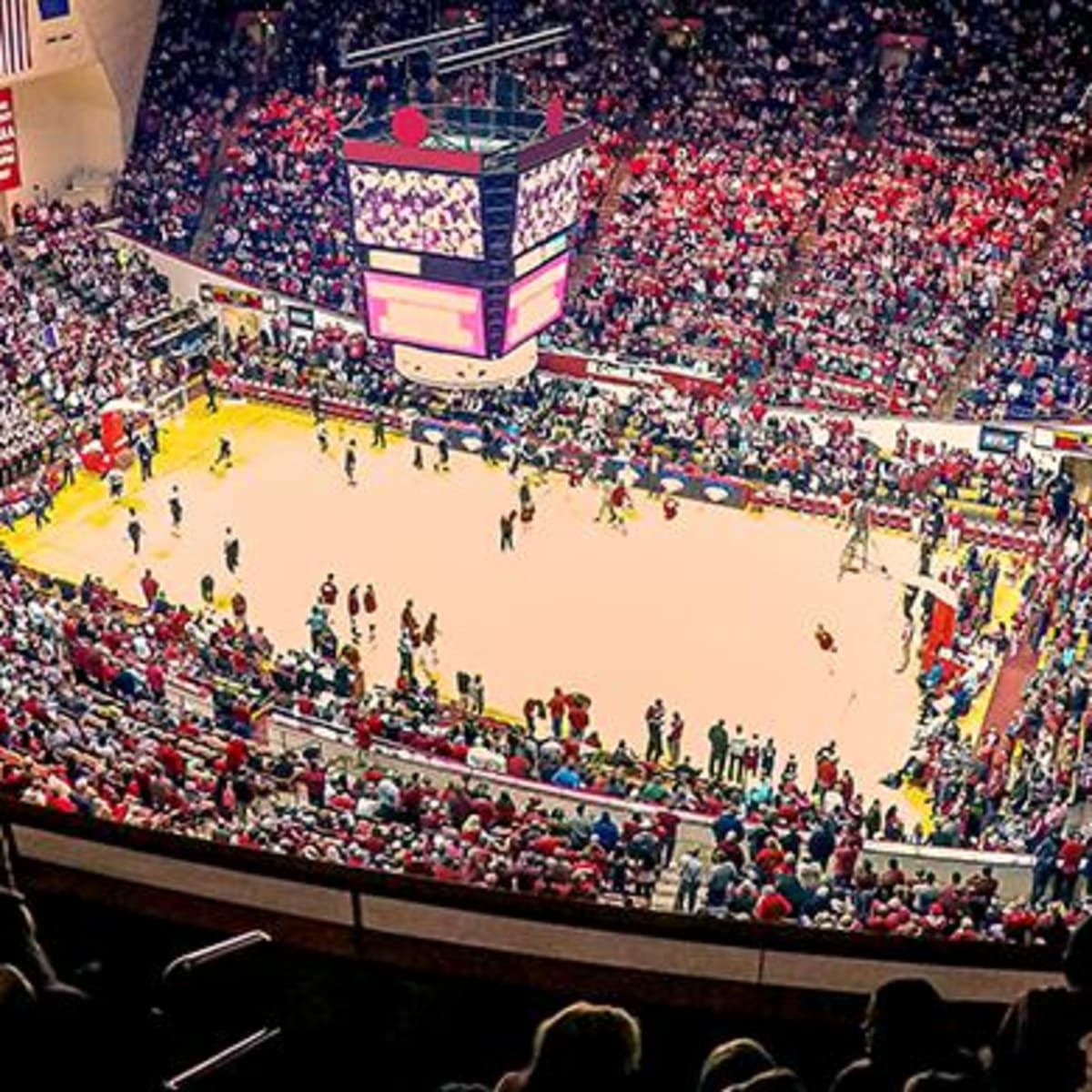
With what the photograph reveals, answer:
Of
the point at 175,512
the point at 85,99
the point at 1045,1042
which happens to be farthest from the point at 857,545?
the point at 1045,1042

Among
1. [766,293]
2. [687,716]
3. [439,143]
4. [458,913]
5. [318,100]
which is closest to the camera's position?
[458,913]

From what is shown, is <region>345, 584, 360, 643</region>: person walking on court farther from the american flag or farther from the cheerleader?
the american flag

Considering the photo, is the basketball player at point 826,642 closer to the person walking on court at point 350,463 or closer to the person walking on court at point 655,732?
the person walking on court at point 655,732

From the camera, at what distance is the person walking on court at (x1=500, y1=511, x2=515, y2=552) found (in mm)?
27062

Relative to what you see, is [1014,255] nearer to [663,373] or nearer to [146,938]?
[663,373]

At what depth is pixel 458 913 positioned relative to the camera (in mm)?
4652

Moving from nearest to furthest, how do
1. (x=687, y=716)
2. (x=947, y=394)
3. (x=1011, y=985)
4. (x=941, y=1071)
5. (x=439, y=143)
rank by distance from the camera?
(x=941, y=1071) → (x=1011, y=985) → (x=687, y=716) → (x=439, y=143) → (x=947, y=394)

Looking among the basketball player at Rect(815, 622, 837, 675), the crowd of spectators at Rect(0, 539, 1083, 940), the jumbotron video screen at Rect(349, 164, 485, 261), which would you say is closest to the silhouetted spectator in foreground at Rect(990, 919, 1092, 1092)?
the crowd of spectators at Rect(0, 539, 1083, 940)

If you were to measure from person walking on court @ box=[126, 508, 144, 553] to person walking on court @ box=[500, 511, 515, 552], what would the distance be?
19.5 feet

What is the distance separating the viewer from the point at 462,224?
2666cm

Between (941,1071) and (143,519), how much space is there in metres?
26.4

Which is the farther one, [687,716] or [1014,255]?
[1014,255]

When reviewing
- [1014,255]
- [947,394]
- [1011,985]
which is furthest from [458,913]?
[1014,255]

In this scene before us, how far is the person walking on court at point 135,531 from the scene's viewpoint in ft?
87.7
